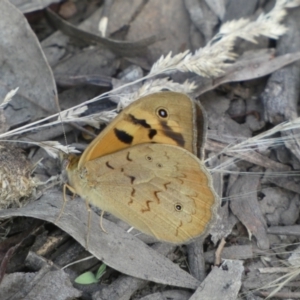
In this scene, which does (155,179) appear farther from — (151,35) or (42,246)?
(151,35)

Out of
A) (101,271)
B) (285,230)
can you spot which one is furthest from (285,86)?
(101,271)

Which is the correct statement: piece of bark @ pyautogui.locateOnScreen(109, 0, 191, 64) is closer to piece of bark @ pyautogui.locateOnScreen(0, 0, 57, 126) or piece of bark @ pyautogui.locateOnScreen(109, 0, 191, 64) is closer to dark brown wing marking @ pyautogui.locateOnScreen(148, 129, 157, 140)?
piece of bark @ pyautogui.locateOnScreen(0, 0, 57, 126)

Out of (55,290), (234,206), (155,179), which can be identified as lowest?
(234,206)

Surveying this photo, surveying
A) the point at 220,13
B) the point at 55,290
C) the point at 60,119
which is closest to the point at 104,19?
the point at 220,13

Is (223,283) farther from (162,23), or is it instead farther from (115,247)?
(162,23)

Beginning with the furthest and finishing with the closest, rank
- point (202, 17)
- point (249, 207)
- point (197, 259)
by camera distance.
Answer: point (202, 17)
point (249, 207)
point (197, 259)

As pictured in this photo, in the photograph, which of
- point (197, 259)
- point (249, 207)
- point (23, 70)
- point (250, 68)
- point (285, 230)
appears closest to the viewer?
point (197, 259)

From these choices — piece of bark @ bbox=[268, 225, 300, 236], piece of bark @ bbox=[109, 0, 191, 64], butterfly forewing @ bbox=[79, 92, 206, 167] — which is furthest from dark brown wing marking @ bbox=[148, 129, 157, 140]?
piece of bark @ bbox=[109, 0, 191, 64]
